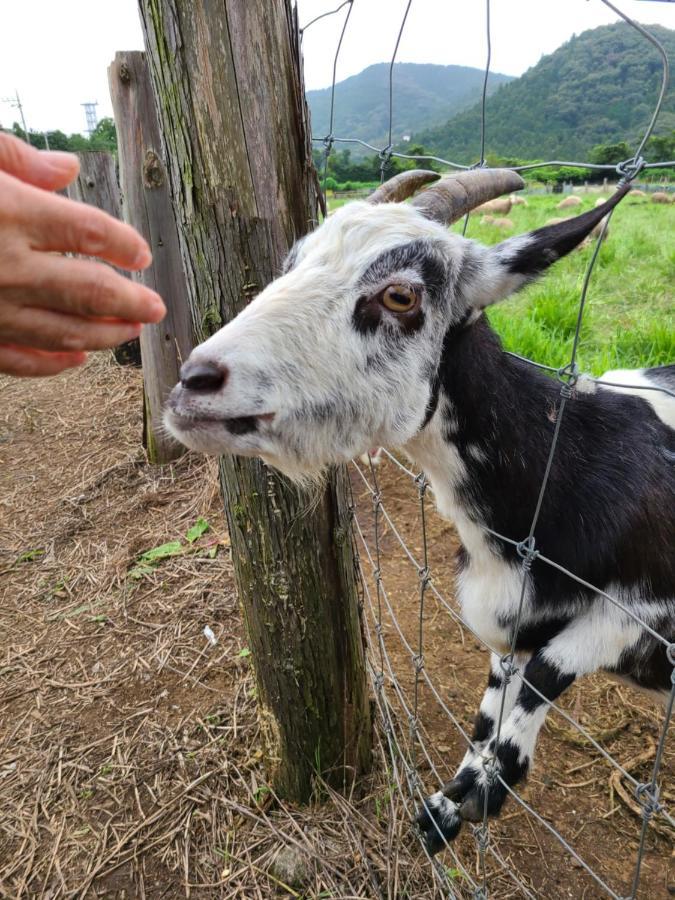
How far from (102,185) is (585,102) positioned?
225 inches

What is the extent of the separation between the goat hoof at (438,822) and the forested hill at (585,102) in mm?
2333

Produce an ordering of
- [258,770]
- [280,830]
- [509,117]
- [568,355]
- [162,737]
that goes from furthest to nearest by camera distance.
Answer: [509,117]
[568,355]
[162,737]
[258,770]
[280,830]

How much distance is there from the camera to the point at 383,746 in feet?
7.81

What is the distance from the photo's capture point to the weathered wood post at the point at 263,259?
1.37 m

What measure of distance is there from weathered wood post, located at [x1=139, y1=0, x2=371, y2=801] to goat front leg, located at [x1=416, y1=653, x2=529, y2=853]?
39cm

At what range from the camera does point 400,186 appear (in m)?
1.92

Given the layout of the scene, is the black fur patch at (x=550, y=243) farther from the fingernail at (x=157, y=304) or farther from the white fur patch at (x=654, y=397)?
the fingernail at (x=157, y=304)

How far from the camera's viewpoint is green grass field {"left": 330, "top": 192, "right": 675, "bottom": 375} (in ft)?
13.7

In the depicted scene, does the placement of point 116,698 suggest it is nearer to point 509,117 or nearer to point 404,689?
point 404,689

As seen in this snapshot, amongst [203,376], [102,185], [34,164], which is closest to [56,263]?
[34,164]

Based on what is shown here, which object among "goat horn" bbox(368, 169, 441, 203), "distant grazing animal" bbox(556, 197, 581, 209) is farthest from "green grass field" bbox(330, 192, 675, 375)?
"distant grazing animal" bbox(556, 197, 581, 209)

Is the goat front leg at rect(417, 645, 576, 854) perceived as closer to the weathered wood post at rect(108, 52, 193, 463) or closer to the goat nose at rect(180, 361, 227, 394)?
the goat nose at rect(180, 361, 227, 394)

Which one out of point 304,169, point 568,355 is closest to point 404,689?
point 304,169

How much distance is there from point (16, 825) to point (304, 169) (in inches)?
96.8
